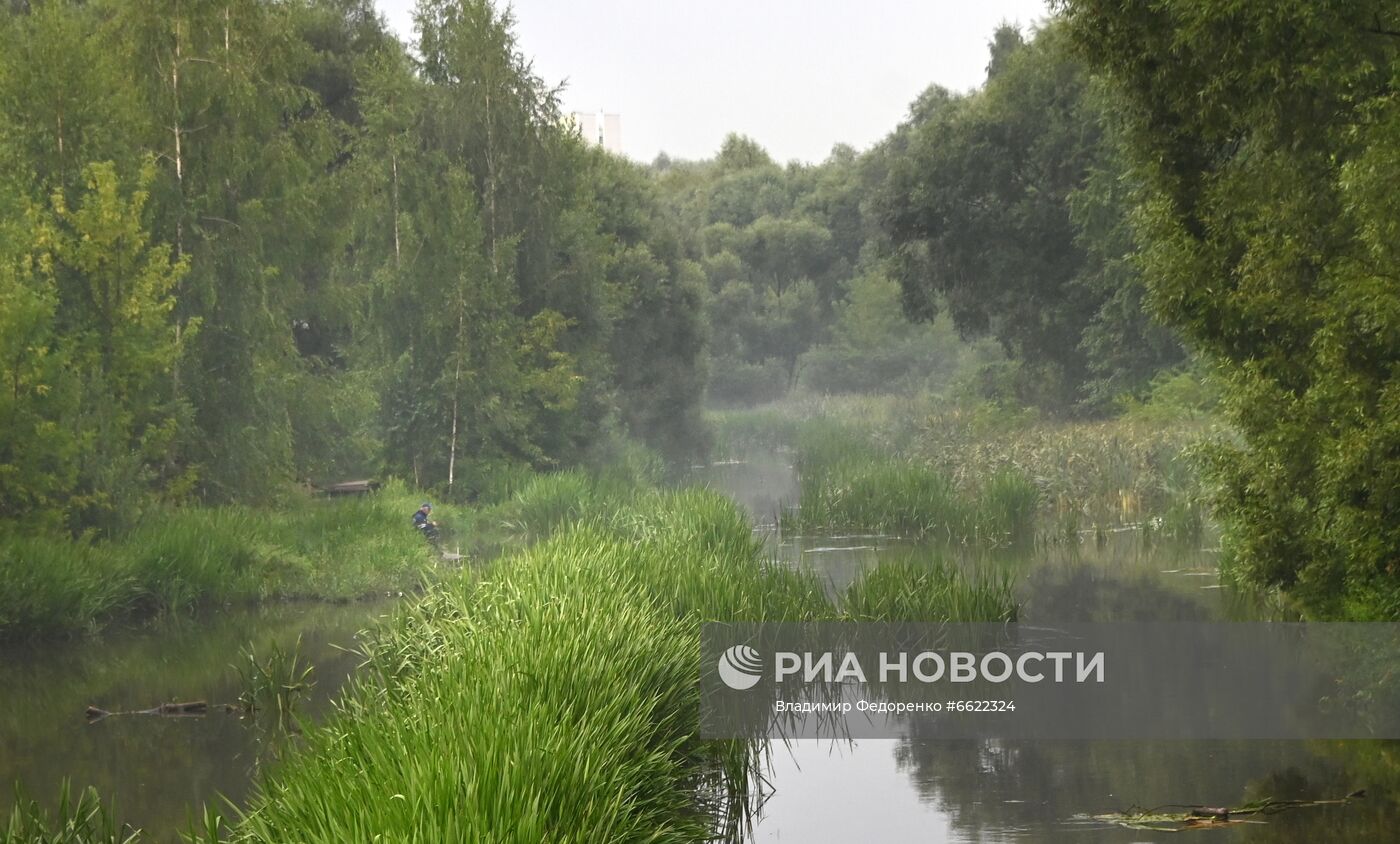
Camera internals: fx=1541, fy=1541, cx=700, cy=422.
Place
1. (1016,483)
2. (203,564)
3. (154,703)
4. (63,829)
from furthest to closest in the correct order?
1. (1016,483)
2. (203,564)
3. (154,703)
4. (63,829)

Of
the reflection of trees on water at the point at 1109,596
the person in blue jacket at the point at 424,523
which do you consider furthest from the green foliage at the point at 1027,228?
the reflection of trees on water at the point at 1109,596

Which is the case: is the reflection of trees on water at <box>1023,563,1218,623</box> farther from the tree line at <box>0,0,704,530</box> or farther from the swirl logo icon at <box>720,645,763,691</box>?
the tree line at <box>0,0,704,530</box>

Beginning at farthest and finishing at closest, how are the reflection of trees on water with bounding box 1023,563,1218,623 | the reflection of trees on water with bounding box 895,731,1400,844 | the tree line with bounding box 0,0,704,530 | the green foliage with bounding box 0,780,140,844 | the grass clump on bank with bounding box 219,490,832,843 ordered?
1. the tree line with bounding box 0,0,704,530
2. the reflection of trees on water with bounding box 1023,563,1218,623
3. the reflection of trees on water with bounding box 895,731,1400,844
4. the green foliage with bounding box 0,780,140,844
5. the grass clump on bank with bounding box 219,490,832,843

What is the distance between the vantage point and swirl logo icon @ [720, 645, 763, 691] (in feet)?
38.5

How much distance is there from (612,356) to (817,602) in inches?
1196

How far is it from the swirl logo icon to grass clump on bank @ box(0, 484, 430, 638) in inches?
225

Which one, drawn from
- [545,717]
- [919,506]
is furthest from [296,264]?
[545,717]

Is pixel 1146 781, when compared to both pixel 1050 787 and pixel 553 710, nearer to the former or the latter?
pixel 1050 787

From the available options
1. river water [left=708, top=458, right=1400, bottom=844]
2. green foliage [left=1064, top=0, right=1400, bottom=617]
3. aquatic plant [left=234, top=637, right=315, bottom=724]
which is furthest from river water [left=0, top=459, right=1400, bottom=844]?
green foliage [left=1064, top=0, right=1400, bottom=617]

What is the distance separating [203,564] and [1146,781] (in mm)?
14192

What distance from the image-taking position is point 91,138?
2398 cm

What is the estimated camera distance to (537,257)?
37906mm

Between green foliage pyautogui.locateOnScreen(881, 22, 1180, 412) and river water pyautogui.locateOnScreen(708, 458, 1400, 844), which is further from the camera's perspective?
green foliage pyautogui.locateOnScreen(881, 22, 1180, 412)

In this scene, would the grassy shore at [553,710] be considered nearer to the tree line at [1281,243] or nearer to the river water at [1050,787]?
the river water at [1050,787]
